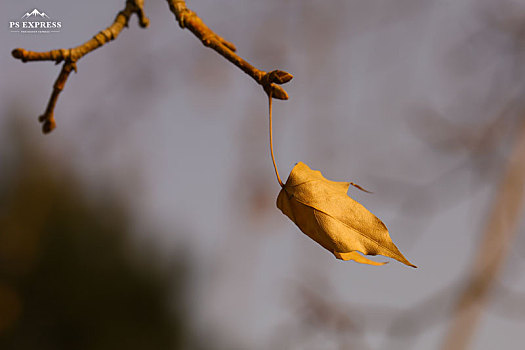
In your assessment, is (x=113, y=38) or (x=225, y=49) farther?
(x=113, y=38)

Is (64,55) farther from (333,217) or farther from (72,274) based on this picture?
(72,274)

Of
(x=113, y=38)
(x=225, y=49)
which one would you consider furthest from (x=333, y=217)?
(x=113, y=38)

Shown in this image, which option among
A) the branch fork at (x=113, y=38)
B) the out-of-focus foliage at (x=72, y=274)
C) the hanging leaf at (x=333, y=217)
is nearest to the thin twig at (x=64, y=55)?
the branch fork at (x=113, y=38)

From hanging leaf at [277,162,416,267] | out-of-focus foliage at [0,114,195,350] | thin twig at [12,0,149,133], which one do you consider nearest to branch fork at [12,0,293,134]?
thin twig at [12,0,149,133]

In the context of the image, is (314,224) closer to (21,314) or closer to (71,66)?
(71,66)

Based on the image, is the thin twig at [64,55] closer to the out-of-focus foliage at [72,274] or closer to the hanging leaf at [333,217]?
the hanging leaf at [333,217]

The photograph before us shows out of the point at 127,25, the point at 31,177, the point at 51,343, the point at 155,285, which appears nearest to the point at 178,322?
the point at 155,285
